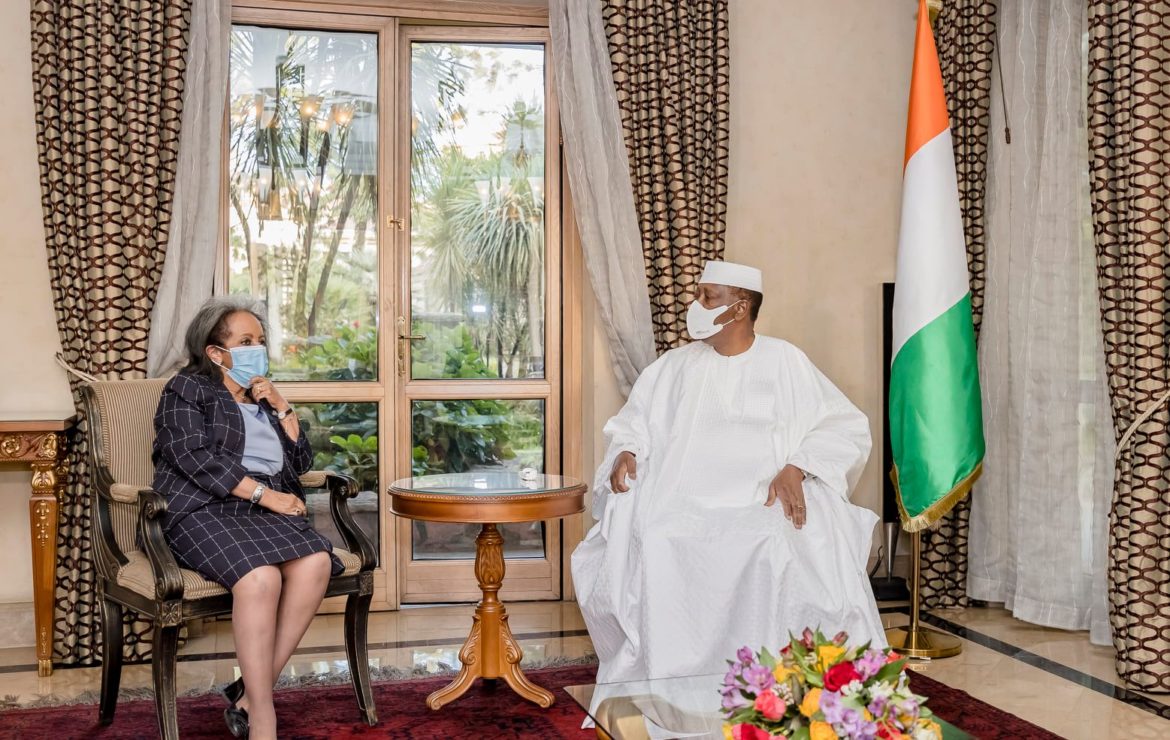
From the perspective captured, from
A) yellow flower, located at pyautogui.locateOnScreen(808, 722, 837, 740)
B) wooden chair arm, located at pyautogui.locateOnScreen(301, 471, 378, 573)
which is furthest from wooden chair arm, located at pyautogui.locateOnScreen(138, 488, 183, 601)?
yellow flower, located at pyautogui.locateOnScreen(808, 722, 837, 740)

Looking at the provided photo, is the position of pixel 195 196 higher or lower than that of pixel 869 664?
higher

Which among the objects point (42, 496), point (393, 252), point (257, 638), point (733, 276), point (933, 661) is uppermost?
point (393, 252)

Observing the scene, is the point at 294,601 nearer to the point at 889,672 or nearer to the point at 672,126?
the point at 889,672

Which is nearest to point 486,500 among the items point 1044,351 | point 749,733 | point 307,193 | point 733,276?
point 733,276

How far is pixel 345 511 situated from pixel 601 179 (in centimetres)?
189

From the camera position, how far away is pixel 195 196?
4.20m

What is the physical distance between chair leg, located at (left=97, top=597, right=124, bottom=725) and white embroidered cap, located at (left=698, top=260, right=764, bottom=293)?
7.42 ft

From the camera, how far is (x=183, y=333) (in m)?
A: 4.13

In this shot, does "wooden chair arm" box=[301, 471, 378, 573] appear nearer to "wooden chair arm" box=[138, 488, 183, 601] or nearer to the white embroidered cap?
"wooden chair arm" box=[138, 488, 183, 601]

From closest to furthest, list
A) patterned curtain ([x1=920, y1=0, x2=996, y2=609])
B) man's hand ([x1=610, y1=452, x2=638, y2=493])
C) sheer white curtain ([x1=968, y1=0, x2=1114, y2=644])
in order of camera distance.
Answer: man's hand ([x1=610, y1=452, x2=638, y2=493]), sheer white curtain ([x1=968, y1=0, x2=1114, y2=644]), patterned curtain ([x1=920, y1=0, x2=996, y2=609])

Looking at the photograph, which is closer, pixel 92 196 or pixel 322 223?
pixel 92 196

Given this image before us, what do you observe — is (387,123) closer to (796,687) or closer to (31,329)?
(31,329)

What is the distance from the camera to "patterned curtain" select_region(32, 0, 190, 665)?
402cm

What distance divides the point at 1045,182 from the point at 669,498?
220 cm
